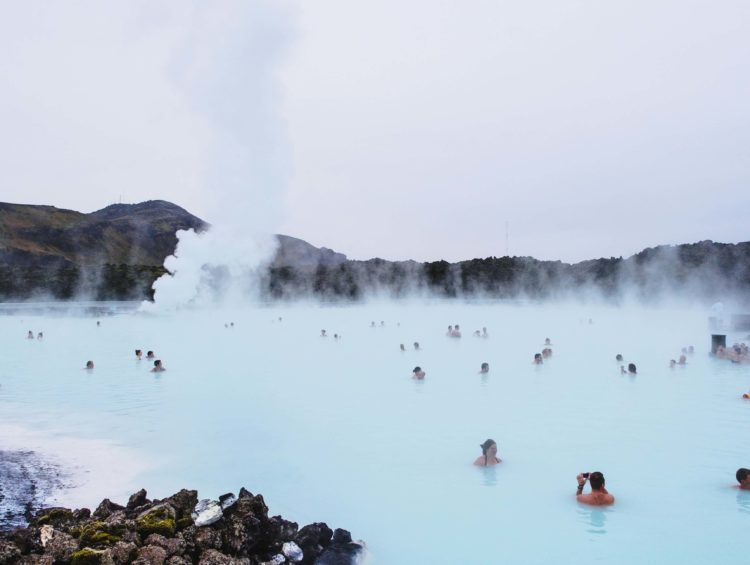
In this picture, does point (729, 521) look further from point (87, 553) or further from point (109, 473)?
point (109, 473)

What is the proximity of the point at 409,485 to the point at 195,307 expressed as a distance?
118 ft

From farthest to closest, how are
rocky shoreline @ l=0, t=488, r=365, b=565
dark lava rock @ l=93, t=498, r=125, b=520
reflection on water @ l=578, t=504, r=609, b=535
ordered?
reflection on water @ l=578, t=504, r=609, b=535 < dark lava rock @ l=93, t=498, r=125, b=520 < rocky shoreline @ l=0, t=488, r=365, b=565

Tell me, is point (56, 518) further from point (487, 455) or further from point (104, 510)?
point (487, 455)

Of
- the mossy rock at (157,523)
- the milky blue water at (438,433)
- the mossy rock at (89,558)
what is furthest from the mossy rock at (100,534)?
the milky blue water at (438,433)

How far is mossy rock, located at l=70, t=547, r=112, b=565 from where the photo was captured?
4.18m

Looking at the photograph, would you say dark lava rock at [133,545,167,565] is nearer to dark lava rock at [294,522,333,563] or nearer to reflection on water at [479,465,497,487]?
dark lava rock at [294,522,333,563]

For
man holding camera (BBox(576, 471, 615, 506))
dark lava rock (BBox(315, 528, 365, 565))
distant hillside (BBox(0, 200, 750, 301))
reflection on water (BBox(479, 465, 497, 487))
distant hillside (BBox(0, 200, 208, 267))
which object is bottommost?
dark lava rock (BBox(315, 528, 365, 565))

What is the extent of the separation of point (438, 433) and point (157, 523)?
5481 millimetres

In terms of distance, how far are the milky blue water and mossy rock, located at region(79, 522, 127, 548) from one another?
211 cm

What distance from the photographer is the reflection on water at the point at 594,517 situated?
589cm

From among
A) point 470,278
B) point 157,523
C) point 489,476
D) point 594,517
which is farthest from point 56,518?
point 470,278

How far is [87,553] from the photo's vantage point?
4.21 metres

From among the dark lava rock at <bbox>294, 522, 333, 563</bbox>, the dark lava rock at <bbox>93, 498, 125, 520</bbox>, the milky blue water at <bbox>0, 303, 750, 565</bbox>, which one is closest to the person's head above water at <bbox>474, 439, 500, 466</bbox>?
the milky blue water at <bbox>0, 303, 750, 565</bbox>

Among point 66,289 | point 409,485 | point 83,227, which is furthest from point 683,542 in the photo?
point 83,227
